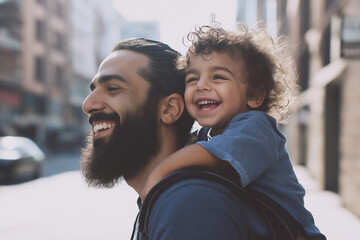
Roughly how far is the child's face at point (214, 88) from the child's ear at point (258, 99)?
0.09m

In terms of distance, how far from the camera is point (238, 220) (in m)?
1.39

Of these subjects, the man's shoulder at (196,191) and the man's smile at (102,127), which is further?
the man's smile at (102,127)

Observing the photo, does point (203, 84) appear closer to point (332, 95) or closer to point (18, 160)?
point (332, 95)

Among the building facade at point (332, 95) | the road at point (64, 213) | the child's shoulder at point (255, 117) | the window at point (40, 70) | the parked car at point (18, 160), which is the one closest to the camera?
the child's shoulder at point (255, 117)

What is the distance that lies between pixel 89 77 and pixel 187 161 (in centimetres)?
5289

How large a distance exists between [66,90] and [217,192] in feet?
152

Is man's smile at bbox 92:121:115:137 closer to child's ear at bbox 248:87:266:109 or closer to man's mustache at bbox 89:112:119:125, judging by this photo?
man's mustache at bbox 89:112:119:125

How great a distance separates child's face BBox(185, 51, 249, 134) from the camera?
7.93ft

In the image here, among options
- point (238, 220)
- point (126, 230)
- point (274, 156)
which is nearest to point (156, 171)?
point (274, 156)

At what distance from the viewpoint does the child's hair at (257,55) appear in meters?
2.48

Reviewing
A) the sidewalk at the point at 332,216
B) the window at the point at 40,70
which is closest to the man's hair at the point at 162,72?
the sidewalk at the point at 332,216

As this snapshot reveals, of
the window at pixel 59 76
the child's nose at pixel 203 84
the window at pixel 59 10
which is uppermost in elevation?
the window at pixel 59 10

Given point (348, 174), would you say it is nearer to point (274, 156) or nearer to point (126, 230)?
point (126, 230)

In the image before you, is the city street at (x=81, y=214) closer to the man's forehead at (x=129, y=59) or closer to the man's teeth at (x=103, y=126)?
the man's teeth at (x=103, y=126)
